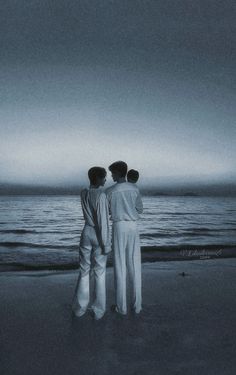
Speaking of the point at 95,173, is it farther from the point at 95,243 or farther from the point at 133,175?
the point at 95,243

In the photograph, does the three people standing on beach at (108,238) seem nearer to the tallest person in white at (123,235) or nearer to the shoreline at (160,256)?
the tallest person in white at (123,235)

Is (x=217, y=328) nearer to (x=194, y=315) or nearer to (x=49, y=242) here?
(x=194, y=315)

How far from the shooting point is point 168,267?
8742mm

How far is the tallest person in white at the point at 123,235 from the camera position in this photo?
4.60 meters

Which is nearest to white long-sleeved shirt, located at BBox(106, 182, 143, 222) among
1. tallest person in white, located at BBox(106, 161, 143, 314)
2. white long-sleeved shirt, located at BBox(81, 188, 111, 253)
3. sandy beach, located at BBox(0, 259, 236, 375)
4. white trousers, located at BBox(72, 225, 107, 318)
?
tallest person in white, located at BBox(106, 161, 143, 314)

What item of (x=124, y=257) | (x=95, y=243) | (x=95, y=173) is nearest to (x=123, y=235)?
(x=124, y=257)

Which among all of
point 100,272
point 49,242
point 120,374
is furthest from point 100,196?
point 49,242

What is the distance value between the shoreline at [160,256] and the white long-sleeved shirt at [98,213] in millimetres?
5669

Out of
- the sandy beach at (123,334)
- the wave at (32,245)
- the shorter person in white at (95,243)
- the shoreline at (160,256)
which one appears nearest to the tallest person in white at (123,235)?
the shorter person in white at (95,243)

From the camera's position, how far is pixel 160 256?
41.2 feet

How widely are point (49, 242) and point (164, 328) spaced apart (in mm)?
13472

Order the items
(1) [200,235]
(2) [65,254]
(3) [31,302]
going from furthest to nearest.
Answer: (1) [200,235]
(2) [65,254]
(3) [31,302]

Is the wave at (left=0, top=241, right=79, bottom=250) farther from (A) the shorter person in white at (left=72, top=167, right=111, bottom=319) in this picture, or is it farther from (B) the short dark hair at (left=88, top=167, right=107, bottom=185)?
(B) the short dark hair at (left=88, top=167, right=107, bottom=185)

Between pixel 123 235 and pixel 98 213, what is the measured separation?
1.73ft
